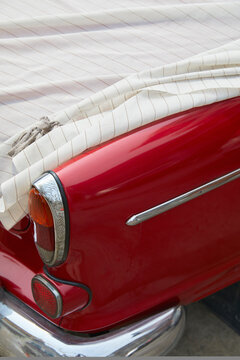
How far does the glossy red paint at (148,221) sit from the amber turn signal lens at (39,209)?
0.07 m

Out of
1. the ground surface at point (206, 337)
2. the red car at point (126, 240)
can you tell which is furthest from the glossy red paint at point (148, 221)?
the ground surface at point (206, 337)

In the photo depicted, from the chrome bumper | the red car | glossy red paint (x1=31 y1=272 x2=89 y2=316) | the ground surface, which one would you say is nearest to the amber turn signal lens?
the red car

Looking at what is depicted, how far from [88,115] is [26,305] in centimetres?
64

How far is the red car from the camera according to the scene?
133 cm

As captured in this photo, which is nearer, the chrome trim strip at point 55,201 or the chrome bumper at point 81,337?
the chrome trim strip at point 55,201

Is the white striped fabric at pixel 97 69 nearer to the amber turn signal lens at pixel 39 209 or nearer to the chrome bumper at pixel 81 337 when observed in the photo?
the amber turn signal lens at pixel 39 209

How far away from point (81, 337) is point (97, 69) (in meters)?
0.91

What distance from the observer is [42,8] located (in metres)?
2.10

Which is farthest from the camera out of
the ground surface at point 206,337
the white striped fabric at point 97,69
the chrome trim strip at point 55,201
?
the ground surface at point 206,337

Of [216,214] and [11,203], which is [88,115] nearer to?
[11,203]

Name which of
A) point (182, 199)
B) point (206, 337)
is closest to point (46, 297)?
point (182, 199)

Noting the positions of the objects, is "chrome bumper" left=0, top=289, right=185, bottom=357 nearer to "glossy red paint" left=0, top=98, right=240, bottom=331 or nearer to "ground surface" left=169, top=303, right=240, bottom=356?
"glossy red paint" left=0, top=98, right=240, bottom=331

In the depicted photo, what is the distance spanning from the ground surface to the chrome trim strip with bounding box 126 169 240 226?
0.86 meters

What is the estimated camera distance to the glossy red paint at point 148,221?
1332mm
